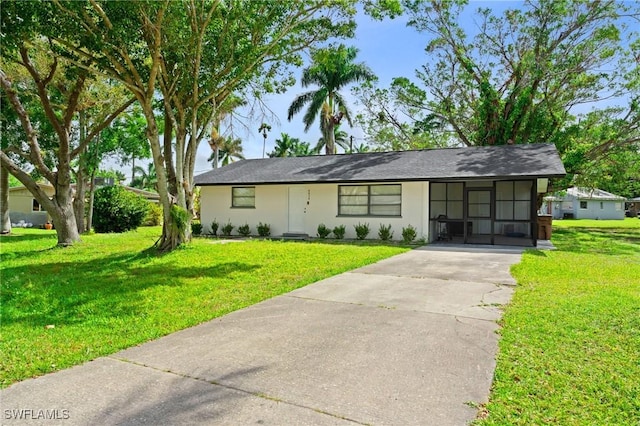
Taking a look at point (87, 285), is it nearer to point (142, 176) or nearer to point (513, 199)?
point (513, 199)

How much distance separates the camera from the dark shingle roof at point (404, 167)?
14.0 meters

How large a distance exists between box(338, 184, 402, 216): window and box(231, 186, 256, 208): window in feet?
13.5

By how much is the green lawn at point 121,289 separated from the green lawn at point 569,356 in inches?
138

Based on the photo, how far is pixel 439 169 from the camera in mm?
15172

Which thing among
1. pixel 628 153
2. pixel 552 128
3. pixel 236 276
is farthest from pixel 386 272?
pixel 628 153

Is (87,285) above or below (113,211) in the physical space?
below

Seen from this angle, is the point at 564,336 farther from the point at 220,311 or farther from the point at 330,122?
the point at 330,122

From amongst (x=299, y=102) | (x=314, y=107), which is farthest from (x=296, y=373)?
(x=299, y=102)

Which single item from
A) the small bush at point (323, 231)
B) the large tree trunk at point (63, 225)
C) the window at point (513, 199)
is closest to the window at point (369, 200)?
the small bush at point (323, 231)

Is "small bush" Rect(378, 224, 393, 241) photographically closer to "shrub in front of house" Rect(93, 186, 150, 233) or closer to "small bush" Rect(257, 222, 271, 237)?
"small bush" Rect(257, 222, 271, 237)

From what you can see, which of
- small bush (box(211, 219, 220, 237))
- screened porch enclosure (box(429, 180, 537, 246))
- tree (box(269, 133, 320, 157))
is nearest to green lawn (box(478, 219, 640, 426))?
screened porch enclosure (box(429, 180, 537, 246))

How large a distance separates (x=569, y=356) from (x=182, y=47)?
33.6 ft

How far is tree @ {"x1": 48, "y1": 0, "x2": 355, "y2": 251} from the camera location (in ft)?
28.9

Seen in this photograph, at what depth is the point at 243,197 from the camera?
18312 millimetres
